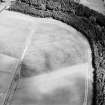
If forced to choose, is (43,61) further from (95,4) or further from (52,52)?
(95,4)

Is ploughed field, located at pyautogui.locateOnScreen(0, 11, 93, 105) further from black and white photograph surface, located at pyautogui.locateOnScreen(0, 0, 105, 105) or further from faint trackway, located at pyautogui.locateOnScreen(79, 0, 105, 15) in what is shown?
faint trackway, located at pyautogui.locateOnScreen(79, 0, 105, 15)

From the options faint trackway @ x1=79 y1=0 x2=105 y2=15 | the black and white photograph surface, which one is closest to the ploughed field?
the black and white photograph surface

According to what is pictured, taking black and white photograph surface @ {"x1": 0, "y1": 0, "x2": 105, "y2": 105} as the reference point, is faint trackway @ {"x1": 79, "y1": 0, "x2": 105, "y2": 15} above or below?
above

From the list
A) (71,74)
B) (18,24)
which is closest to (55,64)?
(71,74)

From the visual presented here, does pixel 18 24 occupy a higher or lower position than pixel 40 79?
higher

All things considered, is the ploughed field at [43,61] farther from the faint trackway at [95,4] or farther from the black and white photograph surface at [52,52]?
the faint trackway at [95,4]

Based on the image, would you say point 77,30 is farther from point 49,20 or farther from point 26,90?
point 26,90

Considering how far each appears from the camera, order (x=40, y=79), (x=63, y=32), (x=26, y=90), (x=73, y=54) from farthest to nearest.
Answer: (x=63, y=32) → (x=73, y=54) → (x=40, y=79) → (x=26, y=90)

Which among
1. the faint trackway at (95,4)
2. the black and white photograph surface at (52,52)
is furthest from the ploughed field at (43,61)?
Answer: the faint trackway at (95,4)
